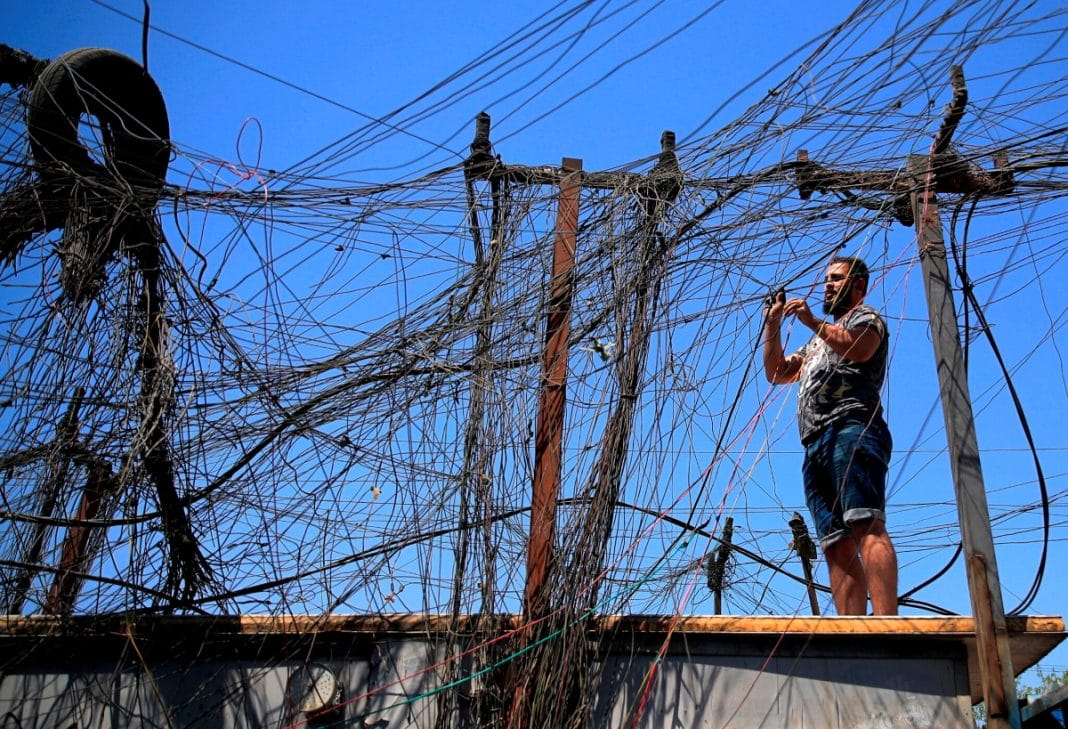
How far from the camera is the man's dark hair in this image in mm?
5148

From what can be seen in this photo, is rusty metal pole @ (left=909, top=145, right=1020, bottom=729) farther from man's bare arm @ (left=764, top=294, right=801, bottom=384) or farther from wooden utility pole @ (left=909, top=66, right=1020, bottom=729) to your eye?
man's bare arm @ (left=764, top=294, right=801, bottom=384)

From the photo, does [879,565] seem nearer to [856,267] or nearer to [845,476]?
[845,476]

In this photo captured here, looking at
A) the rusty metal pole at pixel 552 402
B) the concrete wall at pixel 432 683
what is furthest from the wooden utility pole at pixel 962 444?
the rusty metal pole at pixel 552 402

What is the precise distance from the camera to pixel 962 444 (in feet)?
14.6

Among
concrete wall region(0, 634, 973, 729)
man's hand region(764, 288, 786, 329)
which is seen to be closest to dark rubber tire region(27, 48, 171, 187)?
concrete wall region(0, 634, 973, 729)

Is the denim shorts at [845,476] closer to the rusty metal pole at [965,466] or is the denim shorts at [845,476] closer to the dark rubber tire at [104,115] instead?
the rusty metal pole at [965,466]

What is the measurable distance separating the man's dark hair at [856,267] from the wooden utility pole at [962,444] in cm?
35

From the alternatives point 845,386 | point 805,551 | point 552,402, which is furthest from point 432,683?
point 805,551

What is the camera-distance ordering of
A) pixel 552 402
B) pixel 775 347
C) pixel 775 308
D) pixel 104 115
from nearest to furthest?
pixel 552 402, pixel 775 308, pixel 775 347, pixel 104 115

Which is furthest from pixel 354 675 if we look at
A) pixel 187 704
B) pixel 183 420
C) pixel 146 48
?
pixel 146 48

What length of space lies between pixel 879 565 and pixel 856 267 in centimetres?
151

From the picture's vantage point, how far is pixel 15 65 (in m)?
6.05

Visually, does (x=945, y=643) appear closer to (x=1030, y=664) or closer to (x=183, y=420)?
(x=1030, y=664)

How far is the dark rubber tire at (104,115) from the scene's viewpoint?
569 cm
